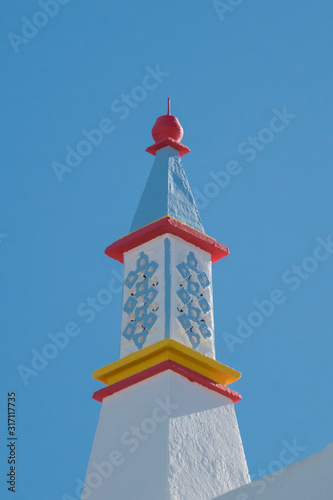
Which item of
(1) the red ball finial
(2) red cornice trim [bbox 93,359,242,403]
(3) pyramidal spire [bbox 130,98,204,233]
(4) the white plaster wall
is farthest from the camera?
(1) the red ball finial

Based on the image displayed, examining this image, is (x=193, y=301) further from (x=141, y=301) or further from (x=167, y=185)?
(x=167, y=185)

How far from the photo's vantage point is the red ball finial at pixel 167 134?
8656mm

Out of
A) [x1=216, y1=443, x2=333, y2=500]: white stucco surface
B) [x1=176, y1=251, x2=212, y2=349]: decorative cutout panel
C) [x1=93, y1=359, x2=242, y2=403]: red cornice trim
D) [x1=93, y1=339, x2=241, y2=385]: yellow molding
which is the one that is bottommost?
[x1=216, y1=443, x2=333, y2=500]: white stucco surface

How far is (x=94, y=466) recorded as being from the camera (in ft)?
22.7

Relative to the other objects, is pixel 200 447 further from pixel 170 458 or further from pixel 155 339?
pixel 155 339

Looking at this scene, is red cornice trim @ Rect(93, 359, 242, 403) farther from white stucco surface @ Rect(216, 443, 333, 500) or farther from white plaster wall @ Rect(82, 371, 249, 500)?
white stucco surface @ Rect(216, 443, 333, 500)

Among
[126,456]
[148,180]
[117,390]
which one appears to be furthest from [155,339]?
[148,180]

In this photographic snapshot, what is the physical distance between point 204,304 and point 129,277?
639 millimetres

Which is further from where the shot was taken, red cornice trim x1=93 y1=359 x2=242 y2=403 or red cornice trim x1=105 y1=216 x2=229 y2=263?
red cornice trim x1=105 y1=216 x2=229 y2=263

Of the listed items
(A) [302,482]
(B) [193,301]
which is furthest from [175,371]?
(A) [302,482]

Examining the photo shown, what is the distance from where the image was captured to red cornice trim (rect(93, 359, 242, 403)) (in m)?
6.93

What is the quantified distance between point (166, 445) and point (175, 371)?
623 mm

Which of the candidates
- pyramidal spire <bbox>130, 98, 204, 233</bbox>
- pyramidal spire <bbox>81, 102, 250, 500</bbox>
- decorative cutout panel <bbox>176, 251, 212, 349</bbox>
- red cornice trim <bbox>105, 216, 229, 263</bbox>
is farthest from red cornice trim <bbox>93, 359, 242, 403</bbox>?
pyramidal spire <bbox>130, 98, 204, 233</bbox>

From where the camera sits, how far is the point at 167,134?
8.68m
